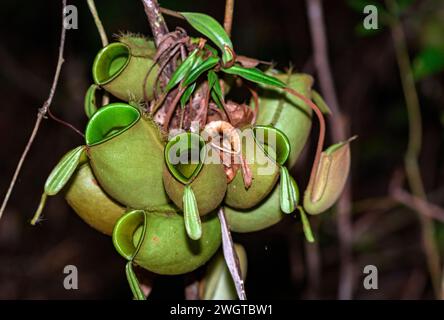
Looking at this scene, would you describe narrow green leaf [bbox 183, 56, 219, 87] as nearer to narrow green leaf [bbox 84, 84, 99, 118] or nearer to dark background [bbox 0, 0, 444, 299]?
narrow green leaf [bbox 84, 84, 99, 118]

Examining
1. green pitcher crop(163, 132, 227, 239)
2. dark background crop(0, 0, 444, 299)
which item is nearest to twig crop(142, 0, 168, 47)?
green pitcher crop(163, 132, 227, 239)

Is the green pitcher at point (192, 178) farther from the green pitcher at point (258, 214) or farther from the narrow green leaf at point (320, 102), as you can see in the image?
the narrow green leaf at point (320, 102)

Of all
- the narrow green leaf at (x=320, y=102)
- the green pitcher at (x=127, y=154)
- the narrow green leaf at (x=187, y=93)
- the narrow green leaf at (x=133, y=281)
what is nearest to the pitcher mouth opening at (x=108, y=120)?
the green pitcher at (x=127, y=154)

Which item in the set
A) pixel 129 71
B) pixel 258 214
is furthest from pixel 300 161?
pixel 129 71

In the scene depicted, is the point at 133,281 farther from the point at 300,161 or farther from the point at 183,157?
the point at 300,161

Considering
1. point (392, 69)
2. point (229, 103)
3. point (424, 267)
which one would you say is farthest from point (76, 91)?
point (229, 103)
